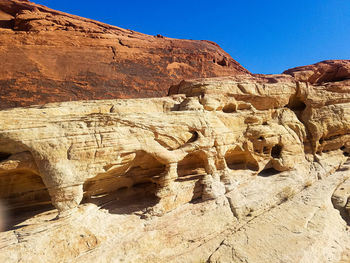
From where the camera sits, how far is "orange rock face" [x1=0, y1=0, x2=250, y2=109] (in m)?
14.8

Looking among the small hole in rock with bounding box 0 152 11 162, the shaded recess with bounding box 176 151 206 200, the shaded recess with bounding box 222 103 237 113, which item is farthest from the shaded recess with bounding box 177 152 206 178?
the small hole in rock with bounding box 0 152 11 162

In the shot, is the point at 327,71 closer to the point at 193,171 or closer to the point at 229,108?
the point at 229,108

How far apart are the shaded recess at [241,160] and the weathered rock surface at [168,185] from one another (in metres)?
0.04

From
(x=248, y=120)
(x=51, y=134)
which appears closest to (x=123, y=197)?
(x=51, y=134)

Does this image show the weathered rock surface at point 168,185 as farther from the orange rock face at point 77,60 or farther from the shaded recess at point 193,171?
the orange rock face at point 77,60

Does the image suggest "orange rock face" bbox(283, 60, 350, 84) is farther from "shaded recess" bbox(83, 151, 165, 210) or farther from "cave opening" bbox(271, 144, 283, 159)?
"shaded recess" bbox(83, 151, 165, 210)

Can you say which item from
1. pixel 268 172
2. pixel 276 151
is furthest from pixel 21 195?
pixel 276 151

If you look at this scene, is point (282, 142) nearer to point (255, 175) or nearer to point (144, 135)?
point (255, 175)

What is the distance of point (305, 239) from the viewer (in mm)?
4922

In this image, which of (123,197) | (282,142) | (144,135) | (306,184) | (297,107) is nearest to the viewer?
(144,135)

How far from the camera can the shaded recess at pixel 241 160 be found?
7.68 meters

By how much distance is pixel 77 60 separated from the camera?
56.0 feet

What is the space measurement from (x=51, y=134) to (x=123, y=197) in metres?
2.66

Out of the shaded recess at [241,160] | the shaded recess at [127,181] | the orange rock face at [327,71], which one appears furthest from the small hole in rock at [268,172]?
the orange rock face at [327,71]
